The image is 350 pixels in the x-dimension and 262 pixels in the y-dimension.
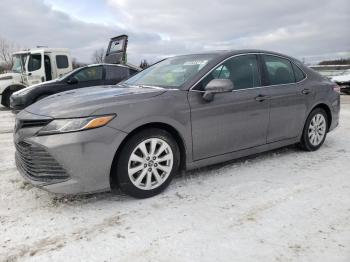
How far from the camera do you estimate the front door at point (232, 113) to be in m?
3.88

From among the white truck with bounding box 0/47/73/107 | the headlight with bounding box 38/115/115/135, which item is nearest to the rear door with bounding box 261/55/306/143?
the headlight with bounding box 38/115/115/135

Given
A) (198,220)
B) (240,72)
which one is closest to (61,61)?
(240,72)

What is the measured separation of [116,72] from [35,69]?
156 inches

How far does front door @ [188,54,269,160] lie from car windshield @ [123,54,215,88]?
21 centimetres

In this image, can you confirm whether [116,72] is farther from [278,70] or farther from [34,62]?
[278,70]

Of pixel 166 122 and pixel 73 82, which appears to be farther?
pixel 73 82

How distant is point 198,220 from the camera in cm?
312

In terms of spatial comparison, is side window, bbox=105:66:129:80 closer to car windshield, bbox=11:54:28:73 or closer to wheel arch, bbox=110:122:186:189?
car windshield, bbox=11:54:28:73

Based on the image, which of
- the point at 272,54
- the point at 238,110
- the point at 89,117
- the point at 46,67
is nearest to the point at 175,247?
the point at 89,117

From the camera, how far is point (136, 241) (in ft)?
9.17

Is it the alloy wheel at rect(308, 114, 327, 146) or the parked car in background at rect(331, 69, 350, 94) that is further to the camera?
the parked car in background at rect(331, 69, 350, 94)

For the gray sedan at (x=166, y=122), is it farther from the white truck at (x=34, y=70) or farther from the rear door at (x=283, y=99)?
the white truck at (x=34, y=70)

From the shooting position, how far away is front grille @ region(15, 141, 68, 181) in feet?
10.5

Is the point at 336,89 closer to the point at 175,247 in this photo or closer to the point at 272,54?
the point at 272,54
